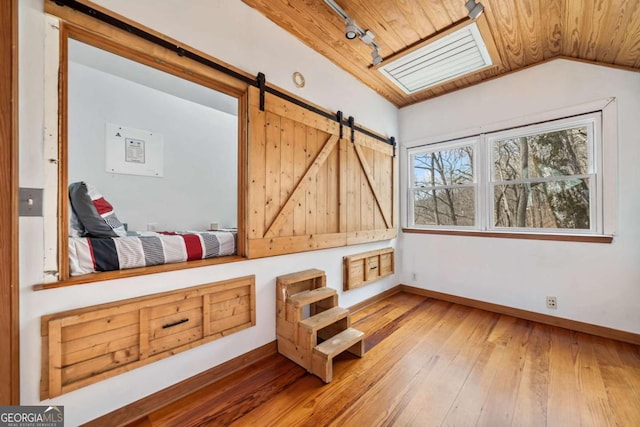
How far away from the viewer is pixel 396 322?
111 inches

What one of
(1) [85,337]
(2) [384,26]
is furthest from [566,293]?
(1) [85,337]

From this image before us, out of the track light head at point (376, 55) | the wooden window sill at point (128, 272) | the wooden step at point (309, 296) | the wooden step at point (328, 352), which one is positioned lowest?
the wooden step at point (328, 352)

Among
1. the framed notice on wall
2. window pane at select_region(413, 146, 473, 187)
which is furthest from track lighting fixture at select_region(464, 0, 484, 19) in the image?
the framed notice on wall

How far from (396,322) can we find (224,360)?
1.85 m

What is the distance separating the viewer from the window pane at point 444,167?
346cm

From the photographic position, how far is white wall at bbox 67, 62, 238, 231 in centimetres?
267

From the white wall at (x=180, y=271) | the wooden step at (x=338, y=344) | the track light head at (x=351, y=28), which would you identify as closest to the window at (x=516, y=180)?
the white wall at (x=180, y=271)

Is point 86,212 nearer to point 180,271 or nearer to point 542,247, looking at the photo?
point 180,271

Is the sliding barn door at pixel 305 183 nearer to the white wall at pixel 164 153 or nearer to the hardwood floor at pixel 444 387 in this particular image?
the hardwood floor at pixel 444 387

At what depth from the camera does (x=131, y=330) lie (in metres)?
1.46

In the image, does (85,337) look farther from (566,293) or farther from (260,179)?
(566,293)

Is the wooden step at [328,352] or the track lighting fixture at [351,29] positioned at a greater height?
the track lighting fixture at [351,29]

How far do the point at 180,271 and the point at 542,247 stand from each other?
3.64m

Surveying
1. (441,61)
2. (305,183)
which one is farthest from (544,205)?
(305,183)
